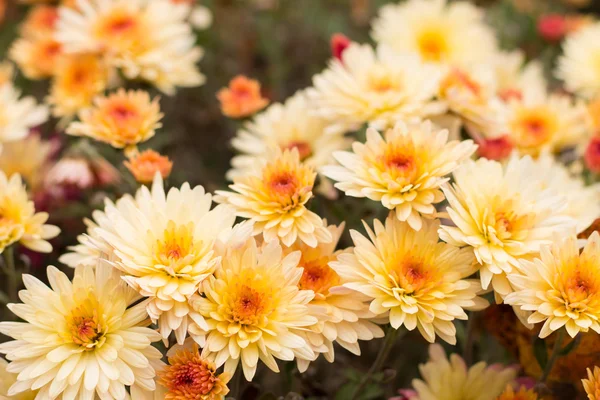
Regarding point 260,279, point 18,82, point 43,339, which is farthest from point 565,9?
point 43,339

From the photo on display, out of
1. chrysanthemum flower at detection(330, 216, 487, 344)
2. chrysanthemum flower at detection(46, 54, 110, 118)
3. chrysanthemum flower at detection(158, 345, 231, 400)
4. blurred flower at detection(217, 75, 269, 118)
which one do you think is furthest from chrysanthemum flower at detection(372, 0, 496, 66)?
chrysanthemum flower at detection(158, 345, 231, 400)

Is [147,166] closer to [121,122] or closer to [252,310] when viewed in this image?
[121,122]

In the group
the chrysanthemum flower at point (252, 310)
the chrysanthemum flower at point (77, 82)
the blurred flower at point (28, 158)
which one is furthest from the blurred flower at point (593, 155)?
the blurred flower at point (28, 158)

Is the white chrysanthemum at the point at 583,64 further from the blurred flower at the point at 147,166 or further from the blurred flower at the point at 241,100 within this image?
the blurred flower at the point at 147,166

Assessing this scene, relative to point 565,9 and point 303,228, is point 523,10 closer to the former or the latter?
point 565,9

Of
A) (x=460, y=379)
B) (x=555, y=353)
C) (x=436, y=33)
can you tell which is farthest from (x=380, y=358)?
(x=436, y=33)

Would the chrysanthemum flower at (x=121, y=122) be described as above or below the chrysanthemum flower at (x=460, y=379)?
above

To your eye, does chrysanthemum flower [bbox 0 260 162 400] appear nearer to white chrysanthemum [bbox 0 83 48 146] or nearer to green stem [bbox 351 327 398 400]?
green stem [bbox 351 327 398 400]
